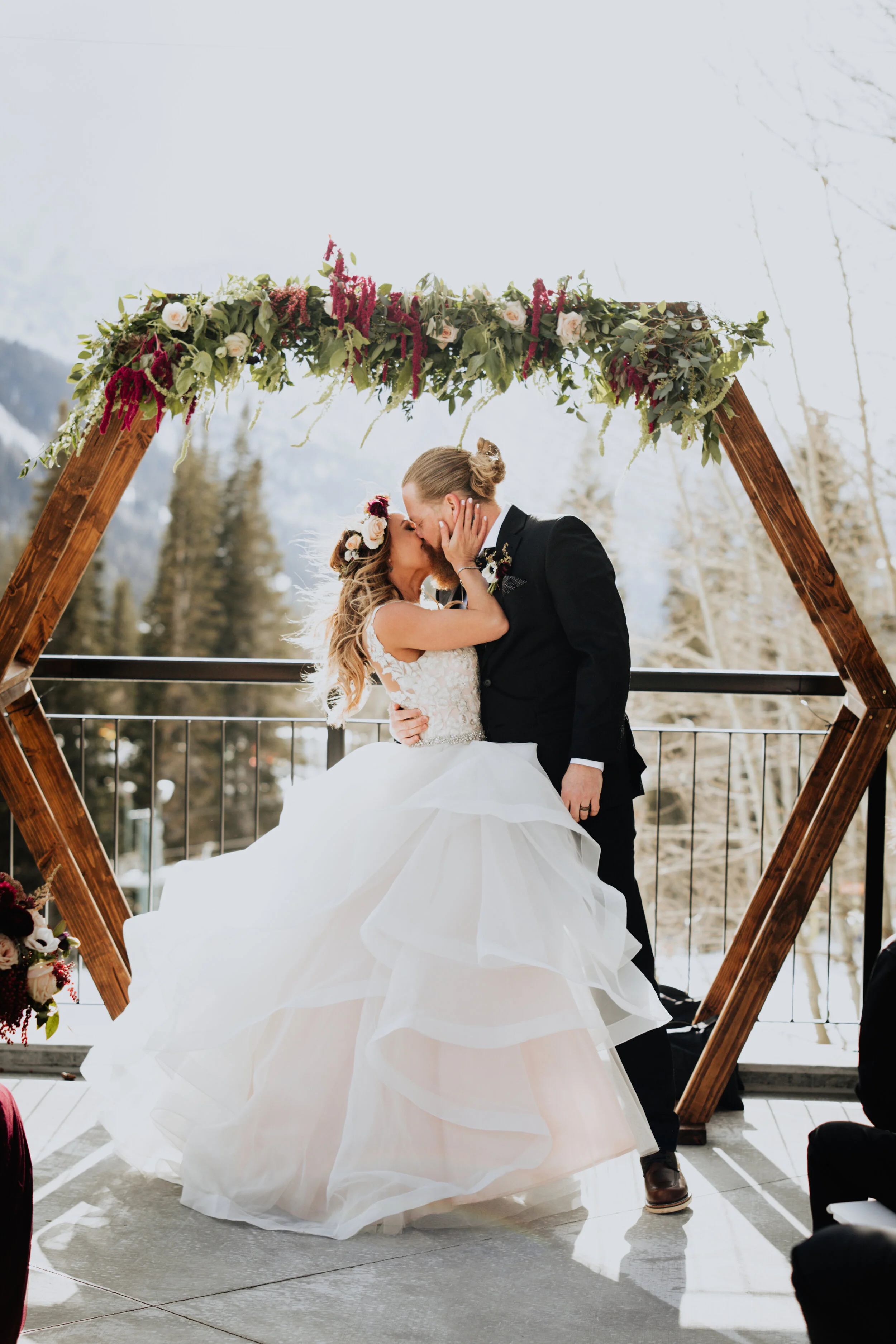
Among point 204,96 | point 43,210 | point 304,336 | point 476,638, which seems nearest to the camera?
point 476,638

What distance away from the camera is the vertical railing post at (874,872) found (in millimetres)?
3402

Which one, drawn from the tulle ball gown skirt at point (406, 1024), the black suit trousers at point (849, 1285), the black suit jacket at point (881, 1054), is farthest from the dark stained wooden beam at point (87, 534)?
the black suit trousers at point (849, 1285)

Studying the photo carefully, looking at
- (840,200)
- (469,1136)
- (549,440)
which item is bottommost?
(469,1136)

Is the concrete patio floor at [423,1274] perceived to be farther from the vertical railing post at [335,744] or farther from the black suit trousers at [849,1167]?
the vertical railing post at [335,744]

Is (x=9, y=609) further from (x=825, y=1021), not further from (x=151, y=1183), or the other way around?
(x=825, y=1021)

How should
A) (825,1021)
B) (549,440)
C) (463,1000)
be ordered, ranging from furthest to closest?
(549,440) → (825,1021) → (463,1000)

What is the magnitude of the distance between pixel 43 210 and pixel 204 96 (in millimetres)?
3556

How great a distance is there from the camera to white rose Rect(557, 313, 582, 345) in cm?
292

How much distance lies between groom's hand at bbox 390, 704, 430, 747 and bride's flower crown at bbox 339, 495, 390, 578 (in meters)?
0.40

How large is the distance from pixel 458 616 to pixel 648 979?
3.24 feet

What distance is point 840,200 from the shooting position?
10281 millimetres

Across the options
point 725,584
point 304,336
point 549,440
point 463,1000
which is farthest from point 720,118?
point 463,1000

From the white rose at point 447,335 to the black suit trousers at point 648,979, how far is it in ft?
4.33

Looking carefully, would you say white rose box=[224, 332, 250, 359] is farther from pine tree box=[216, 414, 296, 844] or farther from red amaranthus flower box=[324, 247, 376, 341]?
pine tree box=[216, 414, 296, 844]
